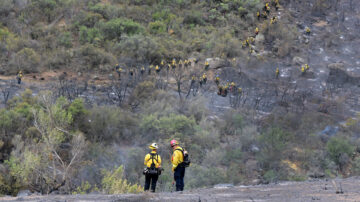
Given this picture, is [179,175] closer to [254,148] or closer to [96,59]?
[254,148]

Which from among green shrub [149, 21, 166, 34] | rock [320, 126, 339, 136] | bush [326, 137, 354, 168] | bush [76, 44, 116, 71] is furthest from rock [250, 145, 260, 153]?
green shrub [149, 21, 166, 34]

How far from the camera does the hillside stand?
16453mm

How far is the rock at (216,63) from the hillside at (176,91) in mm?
73

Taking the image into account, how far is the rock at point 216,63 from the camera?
28.3 metres

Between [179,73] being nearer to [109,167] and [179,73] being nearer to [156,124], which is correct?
[156,124]

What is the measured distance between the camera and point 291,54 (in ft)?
101

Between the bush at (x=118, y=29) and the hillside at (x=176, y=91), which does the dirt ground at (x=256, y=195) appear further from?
the bush at (x=118, y=29)

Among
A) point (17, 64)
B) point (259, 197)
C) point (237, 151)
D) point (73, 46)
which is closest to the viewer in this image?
point (259, 197)

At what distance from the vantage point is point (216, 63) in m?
28.4

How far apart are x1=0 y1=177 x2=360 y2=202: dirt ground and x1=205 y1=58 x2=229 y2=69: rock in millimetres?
19388

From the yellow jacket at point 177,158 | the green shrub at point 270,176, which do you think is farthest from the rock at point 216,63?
the yellow jacket at point 177,158

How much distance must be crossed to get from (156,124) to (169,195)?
1103 cm

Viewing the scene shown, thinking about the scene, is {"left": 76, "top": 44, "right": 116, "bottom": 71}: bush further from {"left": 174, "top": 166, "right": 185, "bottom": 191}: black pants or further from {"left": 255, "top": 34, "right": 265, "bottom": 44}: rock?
{"left": 174, "top": 166, "right": 185, "bottom": 191}: black pants

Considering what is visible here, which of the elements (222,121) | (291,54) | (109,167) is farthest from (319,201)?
(291,54)
